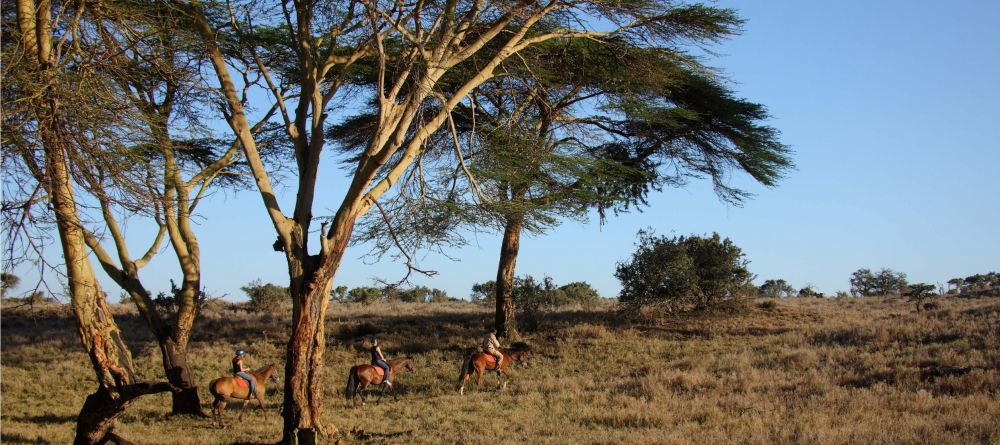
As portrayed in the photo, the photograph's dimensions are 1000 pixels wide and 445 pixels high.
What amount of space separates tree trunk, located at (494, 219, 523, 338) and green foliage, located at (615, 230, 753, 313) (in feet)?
15.0

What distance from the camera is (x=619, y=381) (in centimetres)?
1622

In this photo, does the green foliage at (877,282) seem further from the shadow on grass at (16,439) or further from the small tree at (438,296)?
the shadow on grass at (16,439)

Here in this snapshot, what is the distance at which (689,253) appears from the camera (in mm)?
27125

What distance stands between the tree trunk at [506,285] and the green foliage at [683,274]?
458 centimetres

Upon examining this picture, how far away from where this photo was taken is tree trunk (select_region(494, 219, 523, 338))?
2314cm

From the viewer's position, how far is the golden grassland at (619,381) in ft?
36.3

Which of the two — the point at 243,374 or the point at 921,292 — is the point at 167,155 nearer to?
the point at 243,374

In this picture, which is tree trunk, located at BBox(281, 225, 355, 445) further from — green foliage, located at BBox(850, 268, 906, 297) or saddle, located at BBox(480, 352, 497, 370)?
green foliage, located at BBox(850, 268, 906, 297)

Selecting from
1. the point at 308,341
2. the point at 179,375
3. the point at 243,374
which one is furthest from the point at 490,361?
the point at 308,341

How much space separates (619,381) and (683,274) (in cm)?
996

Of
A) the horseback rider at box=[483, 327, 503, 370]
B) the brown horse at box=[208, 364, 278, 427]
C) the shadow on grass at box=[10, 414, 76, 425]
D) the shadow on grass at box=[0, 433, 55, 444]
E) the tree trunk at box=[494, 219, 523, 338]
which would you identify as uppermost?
the tree trunk at box=[494, 219, 523, 338]

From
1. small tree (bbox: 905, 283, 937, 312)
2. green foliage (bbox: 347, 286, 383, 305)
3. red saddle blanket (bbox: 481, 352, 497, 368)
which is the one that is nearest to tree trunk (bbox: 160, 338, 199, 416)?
red saddle blanket (bbox: 481, 352, 497, 368)

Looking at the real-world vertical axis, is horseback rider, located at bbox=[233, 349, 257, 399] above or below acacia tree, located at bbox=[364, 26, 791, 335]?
below

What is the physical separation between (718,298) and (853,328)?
19.8 ft
